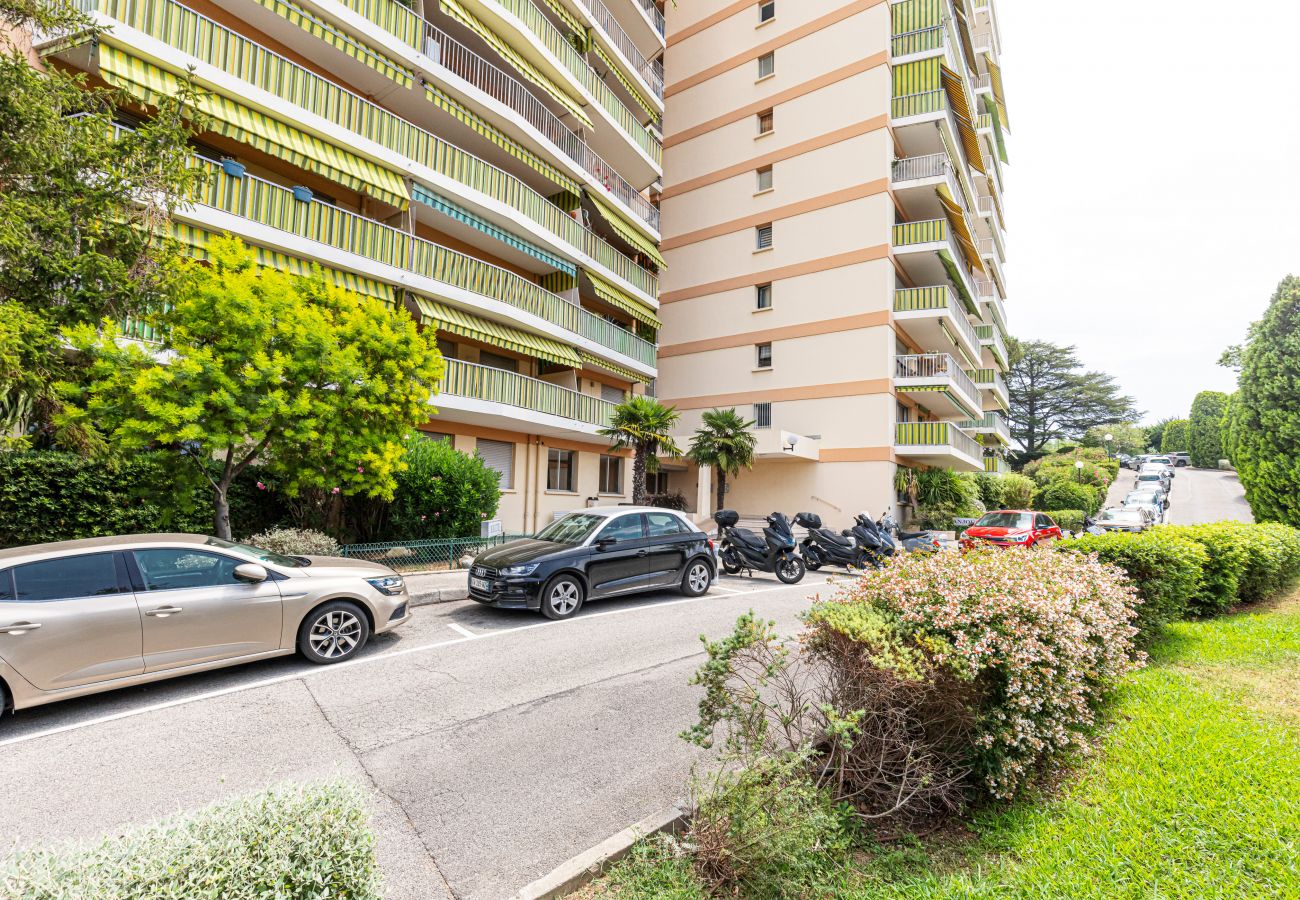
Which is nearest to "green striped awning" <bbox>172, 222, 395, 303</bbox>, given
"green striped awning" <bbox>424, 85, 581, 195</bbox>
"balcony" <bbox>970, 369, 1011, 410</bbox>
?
"green striped awning" <bbox>424, 85, 581, 195</bbox>

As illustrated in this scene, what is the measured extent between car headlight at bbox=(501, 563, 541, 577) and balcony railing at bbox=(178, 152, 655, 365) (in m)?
8.08

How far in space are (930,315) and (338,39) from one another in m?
20.7

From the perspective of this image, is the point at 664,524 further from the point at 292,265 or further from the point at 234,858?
the point at 292,265

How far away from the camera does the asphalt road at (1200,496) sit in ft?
112

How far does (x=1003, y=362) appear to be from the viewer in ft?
145

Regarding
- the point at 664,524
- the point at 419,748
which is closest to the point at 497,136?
the point at 664,524

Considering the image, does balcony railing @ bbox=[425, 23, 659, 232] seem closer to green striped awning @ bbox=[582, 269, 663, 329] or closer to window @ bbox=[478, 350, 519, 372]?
green striped awning @ bbox=[582, 269, 663, 329]

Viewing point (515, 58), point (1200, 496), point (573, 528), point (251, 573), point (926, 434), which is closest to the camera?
point (251, 573)

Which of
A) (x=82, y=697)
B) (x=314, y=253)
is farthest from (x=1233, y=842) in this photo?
(x=314, y=253)

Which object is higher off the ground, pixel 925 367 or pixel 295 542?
pixel 925 367

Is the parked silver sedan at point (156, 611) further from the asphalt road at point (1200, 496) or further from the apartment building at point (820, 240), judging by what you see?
the asphalt road at point (1200, 496)

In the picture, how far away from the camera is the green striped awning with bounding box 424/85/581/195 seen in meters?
15.7

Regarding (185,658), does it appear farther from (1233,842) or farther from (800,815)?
(1233,842)

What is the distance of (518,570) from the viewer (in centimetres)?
858
